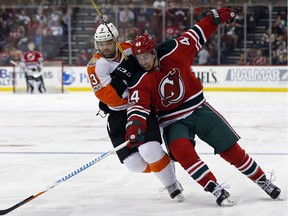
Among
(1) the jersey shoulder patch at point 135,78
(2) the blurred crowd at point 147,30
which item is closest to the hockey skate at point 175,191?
(1) the jersey shoulder patch at point 135,78

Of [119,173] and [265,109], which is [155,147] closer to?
[119,173]

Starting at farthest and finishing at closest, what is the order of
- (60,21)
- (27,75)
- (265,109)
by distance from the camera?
(60,21) → (27,75) → (265,109)

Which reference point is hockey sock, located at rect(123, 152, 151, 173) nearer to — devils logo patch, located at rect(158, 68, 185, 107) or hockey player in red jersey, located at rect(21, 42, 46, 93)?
devils logo patch, located at rect(158, 68, 185, 107)

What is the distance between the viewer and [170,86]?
4129 mm

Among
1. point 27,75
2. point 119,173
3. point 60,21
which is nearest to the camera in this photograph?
point 119,173

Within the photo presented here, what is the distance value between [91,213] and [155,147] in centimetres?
51

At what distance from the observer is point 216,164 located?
18.3 feet

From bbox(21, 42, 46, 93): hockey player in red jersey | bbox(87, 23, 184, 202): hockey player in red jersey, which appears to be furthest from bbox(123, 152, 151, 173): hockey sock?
bbox(21, 42, 46, 93): hockey player in red jersey

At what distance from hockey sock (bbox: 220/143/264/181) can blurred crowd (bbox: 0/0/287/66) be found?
980 cm

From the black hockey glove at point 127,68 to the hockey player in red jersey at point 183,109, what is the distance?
0.12 feet

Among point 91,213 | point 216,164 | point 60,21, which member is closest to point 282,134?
point 216,164

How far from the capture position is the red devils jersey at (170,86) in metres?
4.07

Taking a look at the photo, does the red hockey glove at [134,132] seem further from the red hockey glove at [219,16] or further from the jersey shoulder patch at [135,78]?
the red hockey glove at [219,16]

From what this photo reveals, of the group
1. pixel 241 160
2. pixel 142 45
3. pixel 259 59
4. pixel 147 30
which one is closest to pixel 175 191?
pixel 241 160
